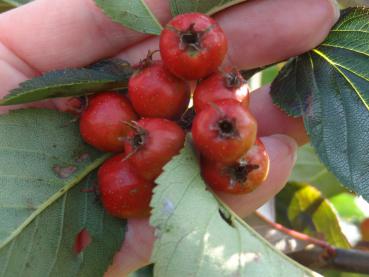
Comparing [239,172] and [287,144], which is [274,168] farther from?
[239,172]

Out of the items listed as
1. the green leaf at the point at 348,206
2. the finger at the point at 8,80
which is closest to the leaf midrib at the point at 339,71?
the finger at the point at 8,80

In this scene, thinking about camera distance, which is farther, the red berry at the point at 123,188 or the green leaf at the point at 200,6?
the green leaf at the point at 200,6

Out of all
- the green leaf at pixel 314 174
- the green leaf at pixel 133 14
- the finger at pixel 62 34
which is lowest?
the green leaf at pixel 314 174

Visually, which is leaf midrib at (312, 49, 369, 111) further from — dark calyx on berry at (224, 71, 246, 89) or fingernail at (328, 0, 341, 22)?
dark calyx on berry at (224, 71, 246, 89)

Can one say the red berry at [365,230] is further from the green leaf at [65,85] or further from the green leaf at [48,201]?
the green leaf at [65,85]

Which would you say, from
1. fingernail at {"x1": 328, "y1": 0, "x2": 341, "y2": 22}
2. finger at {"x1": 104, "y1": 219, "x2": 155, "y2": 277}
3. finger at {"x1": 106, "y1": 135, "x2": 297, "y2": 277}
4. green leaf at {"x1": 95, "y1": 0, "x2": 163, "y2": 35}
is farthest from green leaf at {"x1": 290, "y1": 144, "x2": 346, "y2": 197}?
green leaf at {"x1": 95, "y1": 0, "x2": 163, "y2": 35}

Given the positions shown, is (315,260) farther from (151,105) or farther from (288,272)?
(151,105)
